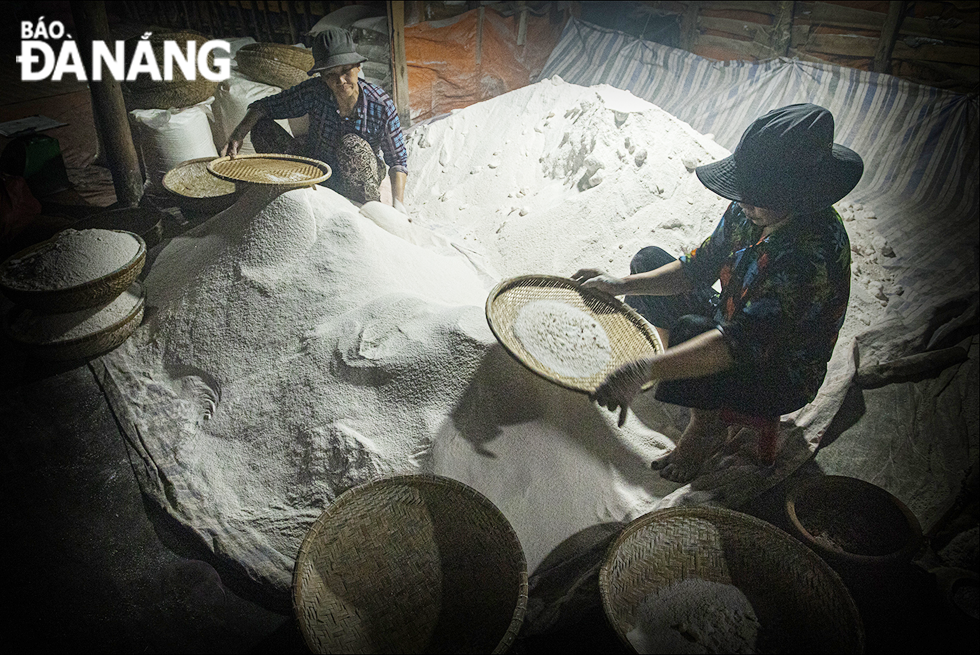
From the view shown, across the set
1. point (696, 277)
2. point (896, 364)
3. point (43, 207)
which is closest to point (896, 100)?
point (896, 364)

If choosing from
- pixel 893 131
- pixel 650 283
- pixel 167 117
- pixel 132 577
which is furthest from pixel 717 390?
pixel 167 117

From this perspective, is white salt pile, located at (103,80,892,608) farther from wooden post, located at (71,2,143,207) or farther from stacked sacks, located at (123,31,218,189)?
stacked sacks, located at (123,31,218,189)

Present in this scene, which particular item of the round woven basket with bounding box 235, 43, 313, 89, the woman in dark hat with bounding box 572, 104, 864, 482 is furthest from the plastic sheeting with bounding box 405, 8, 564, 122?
the woman in dark hat with bounding box 572, 104, 864, 482

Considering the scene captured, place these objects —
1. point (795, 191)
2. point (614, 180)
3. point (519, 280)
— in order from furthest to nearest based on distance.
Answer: point (614, 180) → point (519, 280) → point (795, 191)

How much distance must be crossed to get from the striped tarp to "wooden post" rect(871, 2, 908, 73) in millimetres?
343

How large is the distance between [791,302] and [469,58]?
211 inches

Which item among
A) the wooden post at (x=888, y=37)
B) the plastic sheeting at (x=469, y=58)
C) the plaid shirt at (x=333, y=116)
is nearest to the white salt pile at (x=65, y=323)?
the plaid shirt at (x=333, y=116)

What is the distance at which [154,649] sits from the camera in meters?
1.79

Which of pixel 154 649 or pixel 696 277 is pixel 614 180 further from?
pixel 154 649

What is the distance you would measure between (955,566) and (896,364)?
1005 millimetres

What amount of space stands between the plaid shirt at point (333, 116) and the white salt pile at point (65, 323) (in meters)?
1.60

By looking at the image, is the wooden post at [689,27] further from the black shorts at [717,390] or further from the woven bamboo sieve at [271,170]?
the black shorts at [717,390]

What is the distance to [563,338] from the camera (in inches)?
Answer: 87.0

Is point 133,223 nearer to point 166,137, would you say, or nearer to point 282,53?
point 166,137
